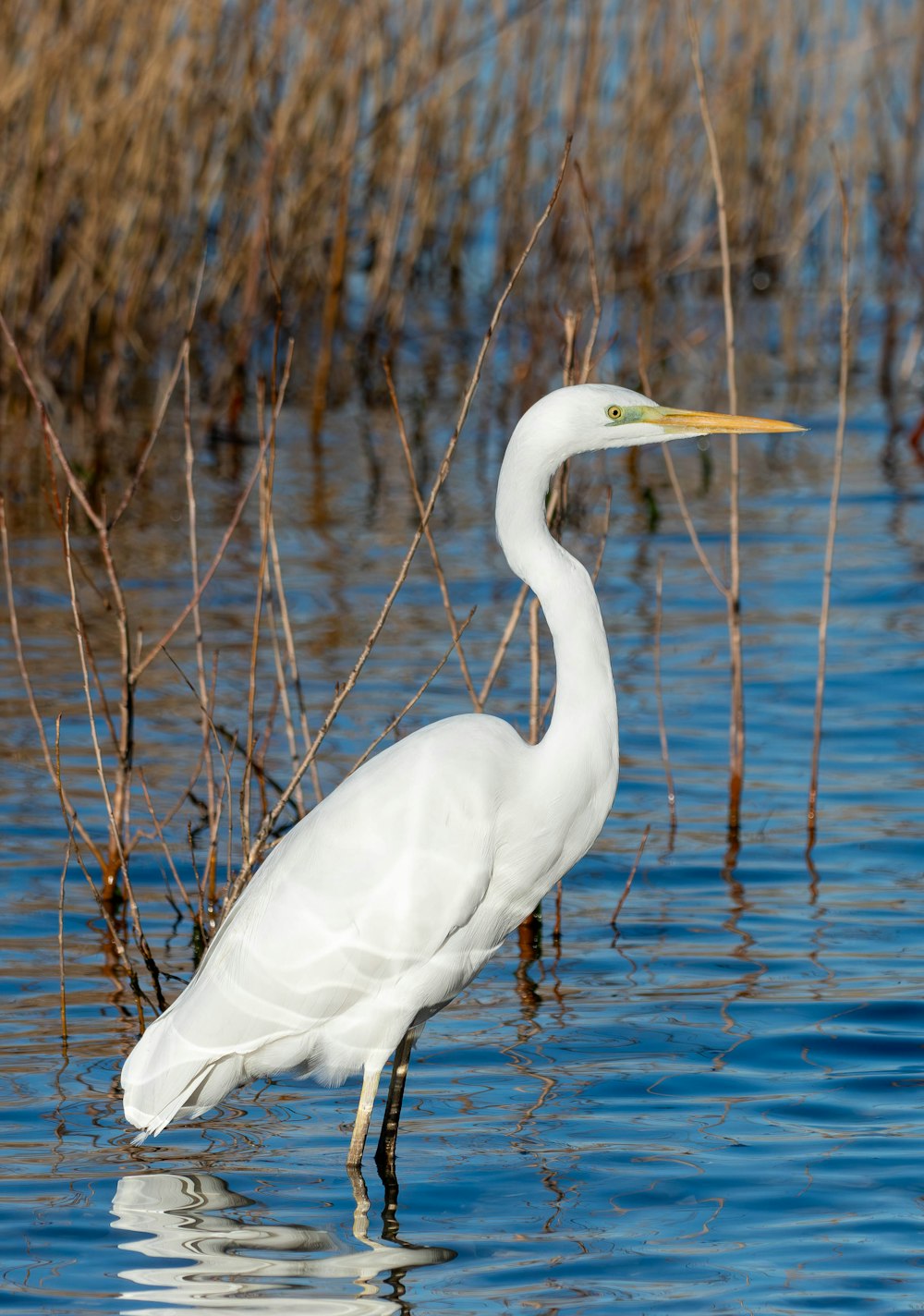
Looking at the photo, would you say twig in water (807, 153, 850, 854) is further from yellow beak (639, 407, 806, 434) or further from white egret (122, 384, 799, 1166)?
white egret (122, 384, 799, 1166)

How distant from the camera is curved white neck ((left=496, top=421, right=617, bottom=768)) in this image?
3.54 metres

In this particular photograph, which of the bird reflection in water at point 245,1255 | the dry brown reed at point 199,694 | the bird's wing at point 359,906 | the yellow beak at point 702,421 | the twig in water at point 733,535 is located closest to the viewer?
the bird reflection in water at point 245,1255

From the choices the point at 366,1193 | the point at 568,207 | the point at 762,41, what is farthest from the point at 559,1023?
the point at 762,41

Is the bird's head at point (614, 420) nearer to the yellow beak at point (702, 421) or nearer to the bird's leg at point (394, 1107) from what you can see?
the yellow beak at point (702, 421)

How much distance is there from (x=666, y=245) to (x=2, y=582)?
5563 millimetres

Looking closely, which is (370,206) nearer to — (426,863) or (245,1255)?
(426,863)

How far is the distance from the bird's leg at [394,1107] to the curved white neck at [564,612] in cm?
65

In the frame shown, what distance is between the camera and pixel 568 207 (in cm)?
1020

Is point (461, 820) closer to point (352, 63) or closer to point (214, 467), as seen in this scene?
Answer: point (214, 467)

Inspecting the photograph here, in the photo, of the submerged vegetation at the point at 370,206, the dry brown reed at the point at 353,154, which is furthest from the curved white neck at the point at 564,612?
the dry brown reed at the point at 353,154

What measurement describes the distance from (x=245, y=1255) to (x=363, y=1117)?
33 centimetres

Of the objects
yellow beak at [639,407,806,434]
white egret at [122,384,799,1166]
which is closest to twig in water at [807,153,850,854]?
yellow beak at [639,407,806,434]

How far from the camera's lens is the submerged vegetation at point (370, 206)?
908 centimetres

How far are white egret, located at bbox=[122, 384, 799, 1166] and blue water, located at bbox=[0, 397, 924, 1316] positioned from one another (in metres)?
0.22
